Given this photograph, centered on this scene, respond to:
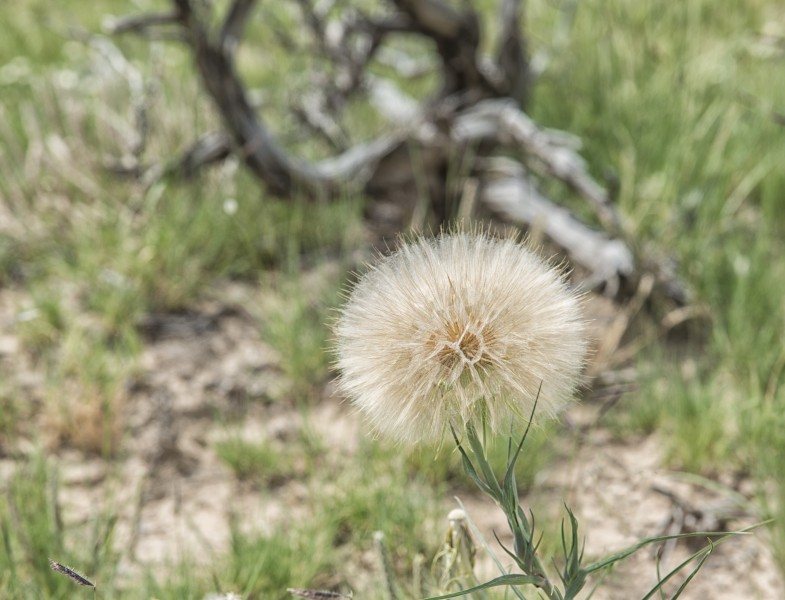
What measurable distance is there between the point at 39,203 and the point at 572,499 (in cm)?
251

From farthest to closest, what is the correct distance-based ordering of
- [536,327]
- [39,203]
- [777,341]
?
[39,203] → [777,341] → [536,327]

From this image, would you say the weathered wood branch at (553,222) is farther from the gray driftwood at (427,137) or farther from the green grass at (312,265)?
the green grass at (312,265)

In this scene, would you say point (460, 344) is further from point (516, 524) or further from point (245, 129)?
point (245, 129)

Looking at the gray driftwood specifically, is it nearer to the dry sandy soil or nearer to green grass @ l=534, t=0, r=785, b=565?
green grass @ l=534, t=0, r=785, b=565

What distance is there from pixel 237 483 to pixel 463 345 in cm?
173

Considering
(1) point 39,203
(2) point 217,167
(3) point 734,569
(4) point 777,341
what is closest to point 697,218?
(4) point 777,341

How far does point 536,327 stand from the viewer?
3.85 feet

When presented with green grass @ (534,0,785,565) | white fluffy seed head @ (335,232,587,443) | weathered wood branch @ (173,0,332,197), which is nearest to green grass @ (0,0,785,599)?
green grass @ (534,0,785,565)

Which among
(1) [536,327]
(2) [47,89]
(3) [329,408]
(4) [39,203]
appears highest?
(1) [536,327]

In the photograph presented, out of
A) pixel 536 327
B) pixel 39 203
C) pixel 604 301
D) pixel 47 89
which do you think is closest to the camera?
pixel 536 327

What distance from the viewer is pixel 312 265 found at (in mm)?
3652

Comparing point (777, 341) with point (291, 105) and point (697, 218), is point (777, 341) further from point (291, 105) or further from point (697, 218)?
point (291, 105)

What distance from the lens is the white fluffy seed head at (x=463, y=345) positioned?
3.80 feet

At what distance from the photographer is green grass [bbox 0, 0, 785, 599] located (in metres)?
2.23
